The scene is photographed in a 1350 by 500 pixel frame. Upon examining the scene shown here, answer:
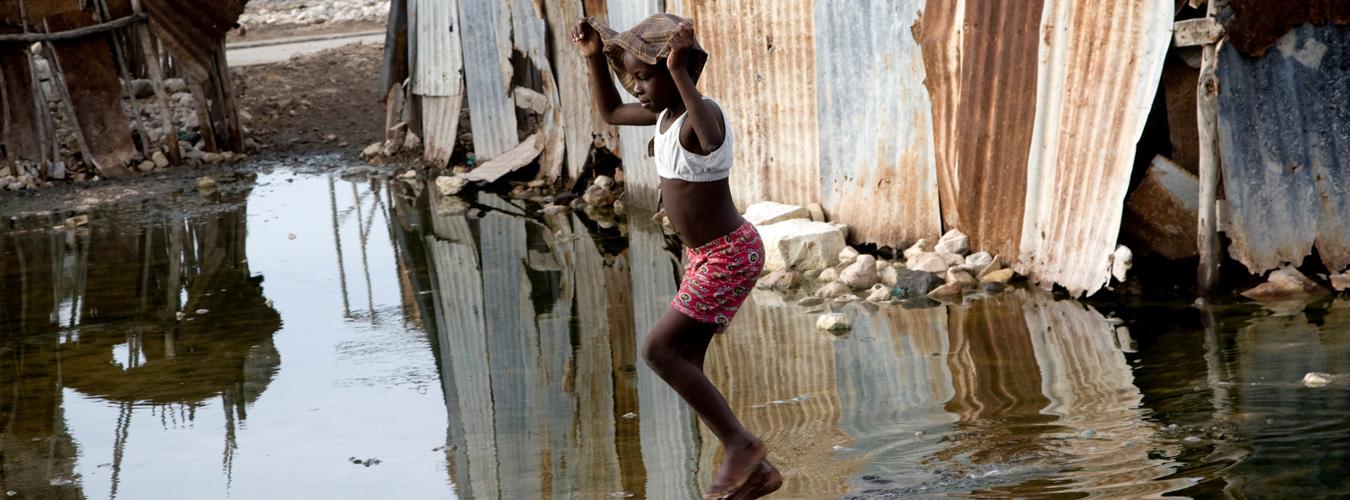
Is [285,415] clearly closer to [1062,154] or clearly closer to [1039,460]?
[1039,460]

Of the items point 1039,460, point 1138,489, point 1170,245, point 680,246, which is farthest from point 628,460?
point 680,246

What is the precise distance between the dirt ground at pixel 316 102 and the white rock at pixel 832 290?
25.1 feet

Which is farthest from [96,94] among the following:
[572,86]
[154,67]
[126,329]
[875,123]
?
[875,123]

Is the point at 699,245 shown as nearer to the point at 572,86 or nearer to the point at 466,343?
the point at 466,343

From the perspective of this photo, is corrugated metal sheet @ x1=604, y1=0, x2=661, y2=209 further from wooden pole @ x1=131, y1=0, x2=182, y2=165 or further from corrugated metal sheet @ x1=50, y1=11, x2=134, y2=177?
corrugated metal sheet @ x1=50, y1=11, x2=134, y2=177

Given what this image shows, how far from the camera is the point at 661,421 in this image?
4.60 metres

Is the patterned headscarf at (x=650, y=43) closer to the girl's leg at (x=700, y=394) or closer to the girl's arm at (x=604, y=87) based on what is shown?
the girl's arm at (x=604, y=87)

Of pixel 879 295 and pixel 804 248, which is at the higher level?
pixel 804 248

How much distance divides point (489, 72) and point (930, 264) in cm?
535

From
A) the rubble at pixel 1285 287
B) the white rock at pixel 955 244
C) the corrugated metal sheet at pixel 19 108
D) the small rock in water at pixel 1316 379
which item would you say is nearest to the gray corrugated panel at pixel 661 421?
the white rock at pixel 955 244

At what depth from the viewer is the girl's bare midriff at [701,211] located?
11.7 ft

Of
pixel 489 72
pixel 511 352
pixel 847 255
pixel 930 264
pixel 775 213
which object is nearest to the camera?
pixel 511 352

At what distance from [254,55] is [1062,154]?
1401 centimetres

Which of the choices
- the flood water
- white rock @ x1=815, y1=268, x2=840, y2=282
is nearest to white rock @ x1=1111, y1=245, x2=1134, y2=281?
the flood water
